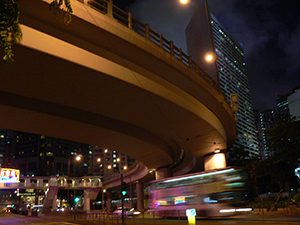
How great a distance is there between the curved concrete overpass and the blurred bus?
421 cm

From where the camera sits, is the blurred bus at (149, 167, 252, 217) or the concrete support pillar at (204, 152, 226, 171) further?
the concrete support pillar at (204, 152, 226, 171)

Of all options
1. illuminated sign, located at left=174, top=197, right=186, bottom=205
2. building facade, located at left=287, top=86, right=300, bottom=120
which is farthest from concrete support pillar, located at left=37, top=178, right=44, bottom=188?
building facade, located at left=287, top=86, right=300, bottom=120

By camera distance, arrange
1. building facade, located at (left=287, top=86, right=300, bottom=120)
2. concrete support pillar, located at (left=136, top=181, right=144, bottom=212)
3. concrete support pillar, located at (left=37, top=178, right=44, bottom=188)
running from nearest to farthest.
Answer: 1. concrete support pillar, located at (left=136, top=181, right=144, bottom=212)
2. concrete support pillar, located at (left=37, top=178, right=44, bottom=188)
3. building facade, located at (left=287, top=86, right=300, bottom=120)

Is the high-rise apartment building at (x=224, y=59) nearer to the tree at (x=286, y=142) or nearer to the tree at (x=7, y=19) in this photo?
the tree at (x=286, y=142)

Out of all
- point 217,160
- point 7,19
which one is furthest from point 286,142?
point 7,19

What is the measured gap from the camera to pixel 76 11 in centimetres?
1207

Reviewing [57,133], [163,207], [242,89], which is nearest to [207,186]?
[163,207]

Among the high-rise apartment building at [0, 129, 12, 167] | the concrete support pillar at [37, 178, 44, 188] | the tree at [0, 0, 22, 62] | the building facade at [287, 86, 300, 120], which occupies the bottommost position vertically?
the concrete support pillar at [37, 178, 44, 188]

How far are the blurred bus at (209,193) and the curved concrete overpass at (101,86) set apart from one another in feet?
13.8

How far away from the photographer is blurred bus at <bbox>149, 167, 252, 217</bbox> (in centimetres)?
2181

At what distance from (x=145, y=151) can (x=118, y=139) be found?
6.47m

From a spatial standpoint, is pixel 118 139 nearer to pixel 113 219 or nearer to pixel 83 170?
pixel 113 219

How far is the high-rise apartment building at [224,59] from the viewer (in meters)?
24.9

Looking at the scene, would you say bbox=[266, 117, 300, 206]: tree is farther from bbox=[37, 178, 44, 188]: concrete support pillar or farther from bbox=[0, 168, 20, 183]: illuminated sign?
bbox=[37, 178, 44, 188]: concrete support pillar
